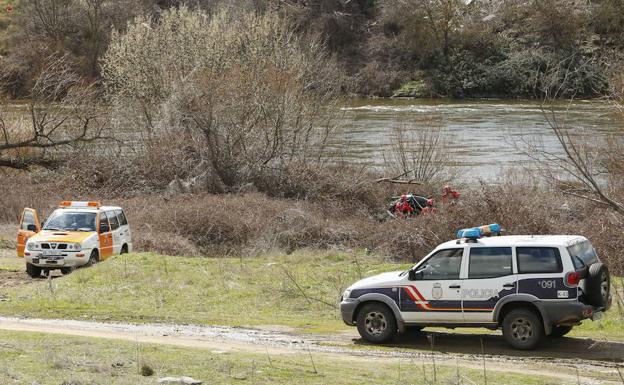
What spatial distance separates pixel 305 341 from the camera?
14578mm

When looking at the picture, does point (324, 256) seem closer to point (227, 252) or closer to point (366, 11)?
point (227, 252)

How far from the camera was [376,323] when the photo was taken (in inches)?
577

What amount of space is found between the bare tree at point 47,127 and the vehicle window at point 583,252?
27.6 m

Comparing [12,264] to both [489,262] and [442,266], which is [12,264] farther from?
[489,262]

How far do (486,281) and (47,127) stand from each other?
29.2 meters

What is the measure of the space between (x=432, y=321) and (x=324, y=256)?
33.7 feet

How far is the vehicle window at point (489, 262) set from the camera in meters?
13.9

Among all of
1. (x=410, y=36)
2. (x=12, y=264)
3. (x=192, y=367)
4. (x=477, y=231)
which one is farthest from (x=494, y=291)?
(x=410, y=36)

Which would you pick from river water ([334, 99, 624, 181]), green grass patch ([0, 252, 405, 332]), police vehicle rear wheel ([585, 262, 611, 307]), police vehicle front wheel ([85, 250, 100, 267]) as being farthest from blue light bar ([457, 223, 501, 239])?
river water ([334, 99, 624, 181])

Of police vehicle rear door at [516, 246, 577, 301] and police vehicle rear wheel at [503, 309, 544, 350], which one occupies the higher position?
police vehicle rear door at [516, 246, 577, 301]

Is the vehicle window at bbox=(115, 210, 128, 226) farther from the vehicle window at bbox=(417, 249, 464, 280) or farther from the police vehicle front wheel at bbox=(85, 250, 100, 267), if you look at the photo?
the vehicle window at bbox=(417, 249, 464, 280)

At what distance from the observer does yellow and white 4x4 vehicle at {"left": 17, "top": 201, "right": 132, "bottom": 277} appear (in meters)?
21.8

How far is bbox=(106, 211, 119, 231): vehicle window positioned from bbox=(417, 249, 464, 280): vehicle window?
1138cm

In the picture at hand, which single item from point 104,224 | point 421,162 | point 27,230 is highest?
point 104,224
